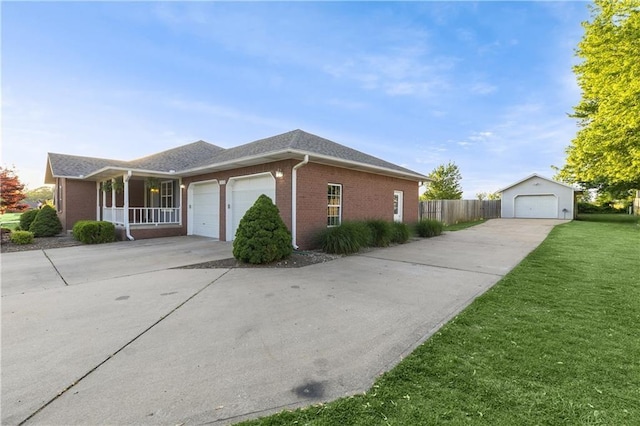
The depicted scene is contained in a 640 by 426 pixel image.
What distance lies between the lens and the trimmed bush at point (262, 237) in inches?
289

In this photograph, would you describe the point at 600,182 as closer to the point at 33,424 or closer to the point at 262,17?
the point at 262,17

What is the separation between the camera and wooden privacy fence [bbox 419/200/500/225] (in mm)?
20422

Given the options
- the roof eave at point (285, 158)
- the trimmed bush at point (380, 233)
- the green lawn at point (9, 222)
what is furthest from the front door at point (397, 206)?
the green lawn at point (9, 222)

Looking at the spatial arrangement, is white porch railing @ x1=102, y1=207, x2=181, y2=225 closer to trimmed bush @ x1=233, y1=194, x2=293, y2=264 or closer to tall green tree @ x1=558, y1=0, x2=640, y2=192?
trimmed bush @ x1=233, y1=194, x2=293, y2=264

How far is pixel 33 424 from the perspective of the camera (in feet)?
6.77

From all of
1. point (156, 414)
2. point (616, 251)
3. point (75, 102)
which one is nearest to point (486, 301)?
point (156, 414)

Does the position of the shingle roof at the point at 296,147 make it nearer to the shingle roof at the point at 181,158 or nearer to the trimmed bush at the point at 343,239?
the shingle roof at the point at 181,158

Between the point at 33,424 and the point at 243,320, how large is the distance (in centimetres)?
214

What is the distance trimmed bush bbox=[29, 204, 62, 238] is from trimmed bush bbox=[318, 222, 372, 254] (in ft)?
47.2

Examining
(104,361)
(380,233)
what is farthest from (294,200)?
(104,361)

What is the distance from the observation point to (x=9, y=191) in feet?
68.3

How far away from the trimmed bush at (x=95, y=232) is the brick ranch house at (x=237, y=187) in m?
0.59

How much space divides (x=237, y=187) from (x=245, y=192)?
60 centimetres

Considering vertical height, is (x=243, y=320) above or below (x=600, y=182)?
below
